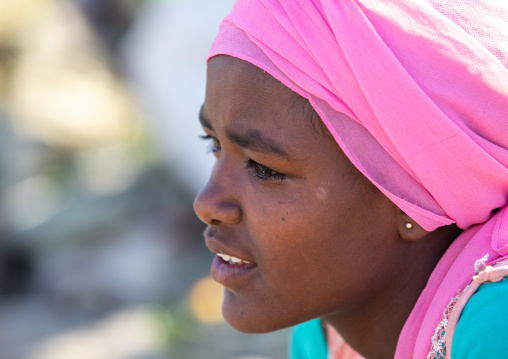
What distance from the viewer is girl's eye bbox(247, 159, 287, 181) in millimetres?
1938

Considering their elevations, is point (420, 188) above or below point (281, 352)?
below

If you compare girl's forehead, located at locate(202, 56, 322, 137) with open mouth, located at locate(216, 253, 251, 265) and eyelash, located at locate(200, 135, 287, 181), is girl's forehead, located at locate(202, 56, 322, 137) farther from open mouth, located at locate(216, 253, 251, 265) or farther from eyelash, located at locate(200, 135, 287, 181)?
open mouth, located at locate(216, 253, 251, 265)

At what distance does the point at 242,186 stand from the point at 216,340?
3337 mm

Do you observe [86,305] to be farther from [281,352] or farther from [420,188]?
[420,188]

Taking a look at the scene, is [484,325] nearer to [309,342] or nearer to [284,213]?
[284,213]

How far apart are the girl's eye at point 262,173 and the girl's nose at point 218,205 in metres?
0.08

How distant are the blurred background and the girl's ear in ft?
9.70

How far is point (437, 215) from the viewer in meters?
1.88

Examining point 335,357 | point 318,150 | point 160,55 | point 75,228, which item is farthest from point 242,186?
point 160,55

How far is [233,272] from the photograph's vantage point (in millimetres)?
2043

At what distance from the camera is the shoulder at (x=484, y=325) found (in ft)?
4.97

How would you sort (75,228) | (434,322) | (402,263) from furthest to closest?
(75,228)
(402,263)
(434,322)

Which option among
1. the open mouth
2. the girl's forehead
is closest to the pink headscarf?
the girl's forehead

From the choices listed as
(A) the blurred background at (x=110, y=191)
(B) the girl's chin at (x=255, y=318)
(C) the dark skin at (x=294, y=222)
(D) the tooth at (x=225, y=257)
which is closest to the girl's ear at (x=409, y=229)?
(C) the dark skin at (x=294, y=222)
